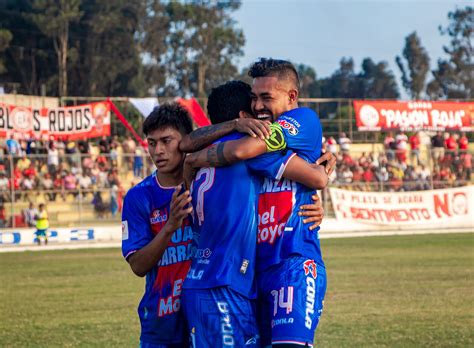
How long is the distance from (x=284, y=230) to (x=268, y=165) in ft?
1.22

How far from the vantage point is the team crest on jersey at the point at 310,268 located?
505 cm

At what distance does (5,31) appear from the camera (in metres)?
65.6

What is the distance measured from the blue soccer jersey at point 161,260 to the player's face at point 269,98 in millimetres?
773

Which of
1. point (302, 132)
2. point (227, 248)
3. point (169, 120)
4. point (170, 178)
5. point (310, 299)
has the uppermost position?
point (169, 120)

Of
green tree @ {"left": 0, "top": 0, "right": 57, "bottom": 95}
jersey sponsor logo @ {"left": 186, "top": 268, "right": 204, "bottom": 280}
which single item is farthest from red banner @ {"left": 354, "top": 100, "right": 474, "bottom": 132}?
jersey sponsor logo @ {"left": 186, "top": 268, "right": 204, "bottom": 280}

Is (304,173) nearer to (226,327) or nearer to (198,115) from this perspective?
(226,327)

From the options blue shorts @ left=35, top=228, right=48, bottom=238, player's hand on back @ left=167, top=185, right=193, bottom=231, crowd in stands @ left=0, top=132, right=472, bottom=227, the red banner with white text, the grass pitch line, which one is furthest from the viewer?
the red banner with white text

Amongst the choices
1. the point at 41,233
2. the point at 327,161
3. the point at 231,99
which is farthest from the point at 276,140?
the point at 41,233

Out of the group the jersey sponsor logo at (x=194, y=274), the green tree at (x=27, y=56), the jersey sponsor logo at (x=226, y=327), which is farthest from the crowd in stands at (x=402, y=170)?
the green tree at (x=27, y=56)

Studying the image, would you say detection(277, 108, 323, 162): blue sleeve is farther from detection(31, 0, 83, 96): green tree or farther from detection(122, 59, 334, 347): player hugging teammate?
detection(31, 0, 83, 96): green tree

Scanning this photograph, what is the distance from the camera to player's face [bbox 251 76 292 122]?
5.18 metres

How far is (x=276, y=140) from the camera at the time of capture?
502 cm

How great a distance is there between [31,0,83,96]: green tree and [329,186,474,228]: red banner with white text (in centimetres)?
3701

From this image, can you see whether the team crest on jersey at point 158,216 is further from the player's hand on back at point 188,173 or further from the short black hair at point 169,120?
the short black hair at point 169,120
